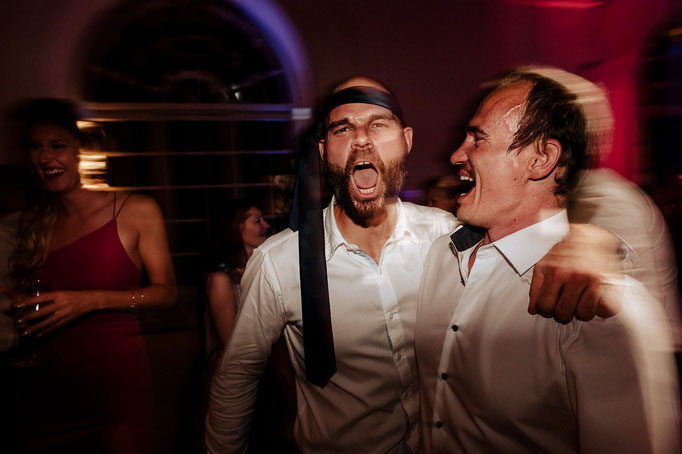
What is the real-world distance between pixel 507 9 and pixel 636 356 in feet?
12.8

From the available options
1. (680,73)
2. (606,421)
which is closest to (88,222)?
(606,421)

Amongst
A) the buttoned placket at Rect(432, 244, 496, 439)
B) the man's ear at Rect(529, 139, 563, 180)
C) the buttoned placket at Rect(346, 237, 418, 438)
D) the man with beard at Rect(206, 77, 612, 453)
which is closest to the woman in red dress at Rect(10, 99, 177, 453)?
the man with beard at Rect(206, 77, 612, 453)

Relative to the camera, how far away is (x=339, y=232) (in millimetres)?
1403

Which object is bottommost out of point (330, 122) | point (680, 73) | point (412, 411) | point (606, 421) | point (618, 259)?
point (412, 411)

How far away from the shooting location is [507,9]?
3598 millimetres

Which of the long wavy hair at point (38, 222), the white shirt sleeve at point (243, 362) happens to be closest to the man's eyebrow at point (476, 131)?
the white shirt sleeve at point (243, 362)

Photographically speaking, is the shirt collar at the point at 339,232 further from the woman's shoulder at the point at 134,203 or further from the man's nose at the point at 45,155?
the man's nose at the point at 45,155

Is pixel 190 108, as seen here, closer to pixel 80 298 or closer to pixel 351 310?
pixel 80 298

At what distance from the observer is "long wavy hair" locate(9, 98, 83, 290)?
4.73 feet

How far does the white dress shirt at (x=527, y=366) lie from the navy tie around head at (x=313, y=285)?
0.33m

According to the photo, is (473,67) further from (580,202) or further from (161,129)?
(161,129)

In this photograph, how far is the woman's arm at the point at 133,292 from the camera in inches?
53.6

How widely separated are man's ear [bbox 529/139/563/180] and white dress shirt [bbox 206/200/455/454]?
0.53 meters

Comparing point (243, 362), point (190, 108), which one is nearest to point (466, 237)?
point (243, 362)
